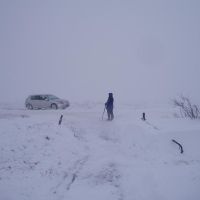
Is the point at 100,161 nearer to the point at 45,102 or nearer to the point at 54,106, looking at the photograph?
the point at 54,106

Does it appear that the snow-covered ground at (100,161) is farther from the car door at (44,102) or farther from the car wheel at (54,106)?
the car door at (44,102)

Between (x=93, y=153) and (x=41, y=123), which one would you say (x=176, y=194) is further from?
(x=41, y=123)

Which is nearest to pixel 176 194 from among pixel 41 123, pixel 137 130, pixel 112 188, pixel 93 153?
pixel 112 188

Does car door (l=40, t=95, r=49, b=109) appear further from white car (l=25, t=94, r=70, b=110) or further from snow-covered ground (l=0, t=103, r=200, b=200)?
snow-covered ground (l=0, t=103, r=200, b=200)

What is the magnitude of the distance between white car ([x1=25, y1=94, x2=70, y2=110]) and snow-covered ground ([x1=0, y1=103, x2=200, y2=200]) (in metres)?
10.5

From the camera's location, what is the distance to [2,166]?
1227 centimetres

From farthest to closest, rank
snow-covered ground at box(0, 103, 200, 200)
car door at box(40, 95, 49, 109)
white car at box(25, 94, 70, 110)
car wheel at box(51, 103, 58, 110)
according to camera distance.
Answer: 1. car door at box(40, 95, 49, 109)
2. white car at box(25, 94, 70, 110)
3. car wheel at box(51, 103, 58, 110)
4. snow-covered ground at box(0, 103, 200, 200)

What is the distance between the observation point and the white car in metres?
28.7

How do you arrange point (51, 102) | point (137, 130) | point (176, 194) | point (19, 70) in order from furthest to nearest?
point (19, 70), point (51, 102), point (137, 130), point (176, 194)

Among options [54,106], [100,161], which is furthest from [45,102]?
[100,161]

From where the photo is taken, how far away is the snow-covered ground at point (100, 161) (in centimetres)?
1047

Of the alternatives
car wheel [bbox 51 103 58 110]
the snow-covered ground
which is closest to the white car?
car wheel [bbox 51 103 58 110]

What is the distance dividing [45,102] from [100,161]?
17.0 metres

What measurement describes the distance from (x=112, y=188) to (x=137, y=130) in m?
6.53
